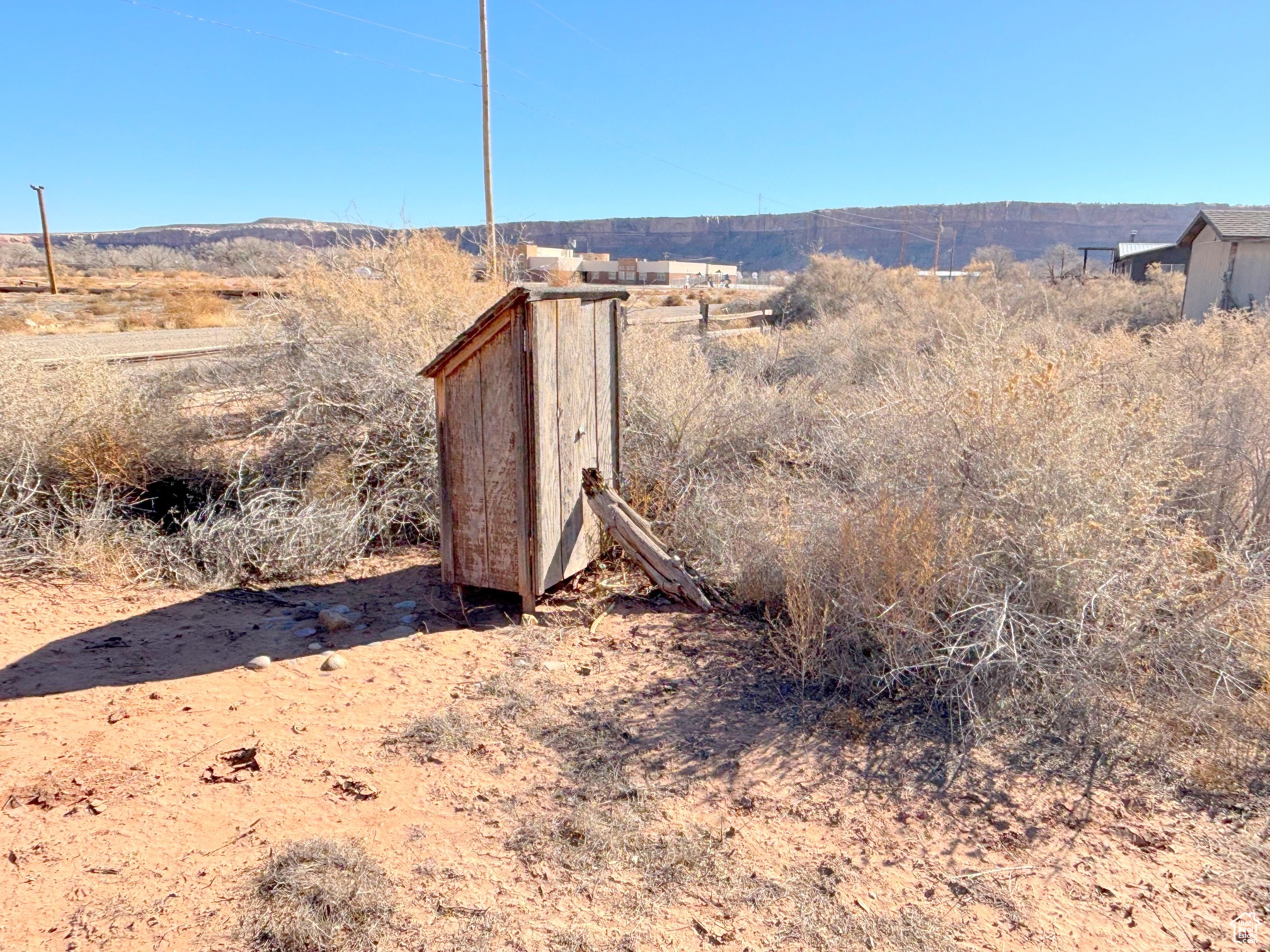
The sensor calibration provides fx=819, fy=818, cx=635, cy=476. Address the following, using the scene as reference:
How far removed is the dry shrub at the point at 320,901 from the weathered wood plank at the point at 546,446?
1994 millimetres

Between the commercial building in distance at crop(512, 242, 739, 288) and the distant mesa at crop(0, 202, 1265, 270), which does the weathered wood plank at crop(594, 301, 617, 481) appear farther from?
the distant mesa at crop(0, 202, 1265, 270)

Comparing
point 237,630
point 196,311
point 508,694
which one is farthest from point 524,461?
point 196,311

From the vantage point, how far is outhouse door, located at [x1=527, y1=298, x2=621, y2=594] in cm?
420

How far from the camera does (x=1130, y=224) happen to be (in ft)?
283

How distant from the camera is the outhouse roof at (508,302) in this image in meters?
3.96

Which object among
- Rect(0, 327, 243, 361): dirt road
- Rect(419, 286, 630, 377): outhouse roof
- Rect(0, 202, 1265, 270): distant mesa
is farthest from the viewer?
Rect(0, 202, 1265, 270): distant mesa

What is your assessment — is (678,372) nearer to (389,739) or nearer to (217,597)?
(217,597)

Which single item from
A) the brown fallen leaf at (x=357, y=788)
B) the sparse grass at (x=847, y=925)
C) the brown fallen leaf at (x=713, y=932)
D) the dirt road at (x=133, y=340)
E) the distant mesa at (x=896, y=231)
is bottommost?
the sparse grass at (x=847, y=925)

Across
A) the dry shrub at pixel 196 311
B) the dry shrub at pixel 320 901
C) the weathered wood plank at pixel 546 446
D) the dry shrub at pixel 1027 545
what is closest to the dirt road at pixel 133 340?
the dry shrub at pixel 196 311

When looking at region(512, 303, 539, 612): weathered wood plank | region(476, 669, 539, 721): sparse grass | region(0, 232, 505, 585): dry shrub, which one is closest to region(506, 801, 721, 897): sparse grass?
region(476, 669, 539, 721): sparse grass

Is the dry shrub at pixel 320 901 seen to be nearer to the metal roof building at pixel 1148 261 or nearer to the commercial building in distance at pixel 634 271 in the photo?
the metal roof building at pixel 1148 261

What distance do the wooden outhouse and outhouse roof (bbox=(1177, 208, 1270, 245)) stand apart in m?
17.6

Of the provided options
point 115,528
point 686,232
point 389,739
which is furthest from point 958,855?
point 686,232

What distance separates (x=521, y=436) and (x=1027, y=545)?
2.41 m
